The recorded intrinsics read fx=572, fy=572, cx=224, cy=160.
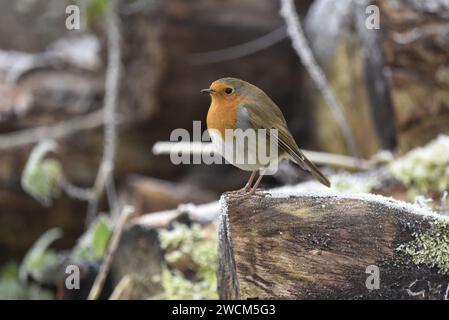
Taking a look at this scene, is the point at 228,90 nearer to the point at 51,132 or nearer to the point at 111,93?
the point at 111,93

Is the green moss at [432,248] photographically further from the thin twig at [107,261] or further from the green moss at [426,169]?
the thin twig at [107,261]

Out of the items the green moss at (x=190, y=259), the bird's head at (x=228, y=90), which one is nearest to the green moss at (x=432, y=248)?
the bird's head at (x=228, y=90)

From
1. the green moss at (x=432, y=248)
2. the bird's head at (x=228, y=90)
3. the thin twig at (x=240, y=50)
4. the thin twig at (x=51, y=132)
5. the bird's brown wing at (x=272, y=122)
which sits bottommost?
the green moss at (x=432, y=248)

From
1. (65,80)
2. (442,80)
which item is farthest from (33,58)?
(442,80)

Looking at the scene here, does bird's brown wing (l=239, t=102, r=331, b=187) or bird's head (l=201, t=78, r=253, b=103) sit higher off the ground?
bird's head (l=201, t=78, r=253, b=103)

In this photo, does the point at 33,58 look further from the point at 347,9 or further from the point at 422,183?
the point at 422,183

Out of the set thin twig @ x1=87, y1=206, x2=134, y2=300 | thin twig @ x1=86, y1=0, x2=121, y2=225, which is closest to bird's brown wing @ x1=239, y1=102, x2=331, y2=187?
thin twig @ x1=87, y1=206, x2=134, y2=300

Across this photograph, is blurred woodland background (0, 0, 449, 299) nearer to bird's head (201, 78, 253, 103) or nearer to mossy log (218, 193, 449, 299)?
bird's head (201, 78, 253, 103)
